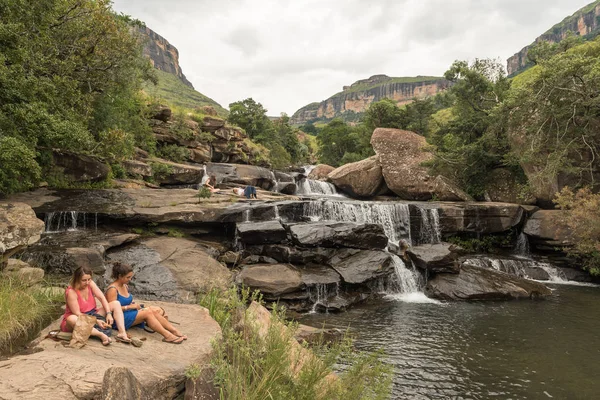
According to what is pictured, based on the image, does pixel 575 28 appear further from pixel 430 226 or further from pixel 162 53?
pixel 162 53

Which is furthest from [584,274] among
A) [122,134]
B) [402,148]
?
[122,134]

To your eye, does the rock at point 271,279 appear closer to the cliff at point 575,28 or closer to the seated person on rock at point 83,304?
the seated person on rock at point 83,304

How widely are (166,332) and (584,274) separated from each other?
17.2 metres

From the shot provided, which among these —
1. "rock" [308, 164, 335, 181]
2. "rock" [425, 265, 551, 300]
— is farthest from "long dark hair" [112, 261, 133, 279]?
"rock" [308, 164, 335, 181]

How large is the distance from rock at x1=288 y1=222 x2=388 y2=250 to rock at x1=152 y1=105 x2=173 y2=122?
17.4 meters

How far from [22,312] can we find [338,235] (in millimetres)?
9435

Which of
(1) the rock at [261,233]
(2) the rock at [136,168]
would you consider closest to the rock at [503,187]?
(1) the rock at [261,233]

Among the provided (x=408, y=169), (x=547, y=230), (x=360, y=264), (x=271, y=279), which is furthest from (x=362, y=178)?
(x=271, y=279)

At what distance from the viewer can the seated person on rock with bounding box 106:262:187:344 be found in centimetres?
449

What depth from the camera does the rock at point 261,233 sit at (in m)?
12.4

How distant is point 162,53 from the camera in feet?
443

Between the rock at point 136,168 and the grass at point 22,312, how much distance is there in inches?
575

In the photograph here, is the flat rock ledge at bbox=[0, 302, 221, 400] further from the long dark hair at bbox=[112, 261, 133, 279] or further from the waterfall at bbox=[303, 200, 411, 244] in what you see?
the waterfall at bbox=[303, 200, 411, 244]

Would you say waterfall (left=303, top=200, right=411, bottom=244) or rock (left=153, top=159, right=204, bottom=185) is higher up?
rock (left=153, top=159, right=204, bottom=185)
